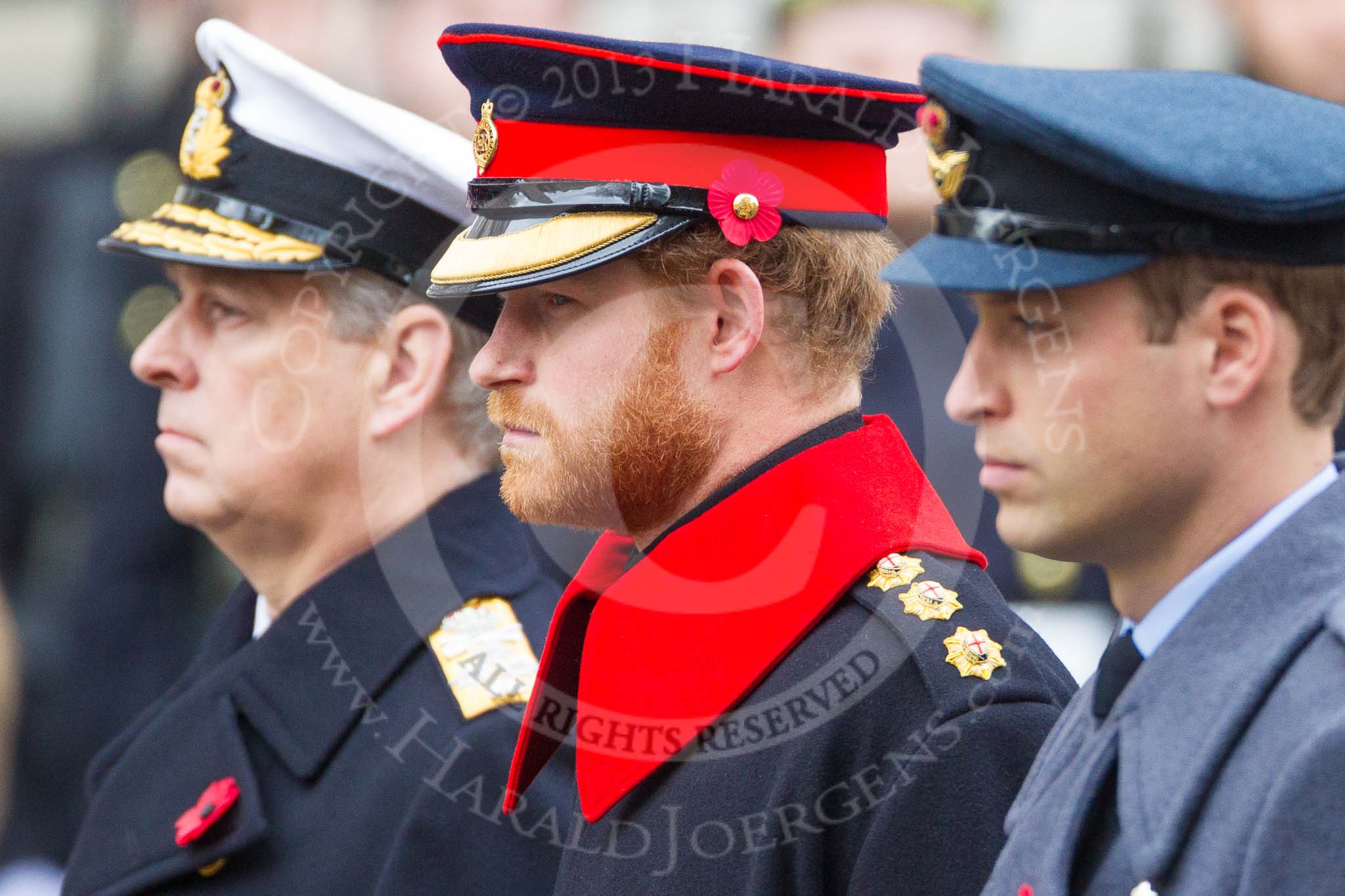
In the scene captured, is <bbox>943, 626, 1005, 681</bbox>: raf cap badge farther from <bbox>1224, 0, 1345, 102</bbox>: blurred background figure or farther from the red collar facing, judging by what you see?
<bbox>1224, 0, 1345, 102</bbox>: blurred background figure

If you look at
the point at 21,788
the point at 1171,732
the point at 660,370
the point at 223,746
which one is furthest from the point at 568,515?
the point at 21,788

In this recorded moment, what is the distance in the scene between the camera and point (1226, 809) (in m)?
1.68

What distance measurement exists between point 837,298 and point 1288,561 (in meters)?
1.10

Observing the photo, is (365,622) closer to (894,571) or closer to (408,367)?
(408,367)

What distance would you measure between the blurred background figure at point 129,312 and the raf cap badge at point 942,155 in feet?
7.85

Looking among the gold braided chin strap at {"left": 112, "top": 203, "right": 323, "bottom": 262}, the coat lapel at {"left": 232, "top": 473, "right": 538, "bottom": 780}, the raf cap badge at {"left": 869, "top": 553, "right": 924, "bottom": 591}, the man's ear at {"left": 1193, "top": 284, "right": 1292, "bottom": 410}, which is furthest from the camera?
the gold braided chin strap at {"left": 112, "top": 203, "right": 323, "bottom": 262}

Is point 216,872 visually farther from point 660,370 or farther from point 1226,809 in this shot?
point 1226,809

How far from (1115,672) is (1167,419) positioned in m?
0.31

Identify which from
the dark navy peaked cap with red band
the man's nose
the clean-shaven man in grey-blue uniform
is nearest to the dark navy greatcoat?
the man's nose

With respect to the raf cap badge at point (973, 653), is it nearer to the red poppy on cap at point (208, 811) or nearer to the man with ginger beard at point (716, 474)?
the man with ginger beard at point (716, 474)

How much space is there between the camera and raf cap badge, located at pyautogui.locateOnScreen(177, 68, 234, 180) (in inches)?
141

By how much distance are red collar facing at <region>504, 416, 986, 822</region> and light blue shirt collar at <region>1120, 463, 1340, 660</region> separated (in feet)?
2.04

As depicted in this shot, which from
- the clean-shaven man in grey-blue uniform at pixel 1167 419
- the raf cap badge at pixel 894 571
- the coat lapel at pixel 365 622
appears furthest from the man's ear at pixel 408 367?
the clean-shaven man in grey-blue uniform at pixel 1167 419

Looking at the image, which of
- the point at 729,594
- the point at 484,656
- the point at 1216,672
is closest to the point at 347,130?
the point at 484,656
